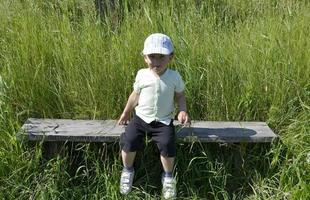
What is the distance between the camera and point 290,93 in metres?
3.36

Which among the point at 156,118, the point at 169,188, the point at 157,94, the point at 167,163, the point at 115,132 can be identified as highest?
the point at 157,94

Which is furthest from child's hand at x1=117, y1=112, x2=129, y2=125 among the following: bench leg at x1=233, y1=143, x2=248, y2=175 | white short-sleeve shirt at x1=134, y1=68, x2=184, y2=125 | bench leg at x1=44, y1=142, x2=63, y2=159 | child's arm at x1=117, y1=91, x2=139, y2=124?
bench leg at x1=233, y1=143, x2=248, y2=175

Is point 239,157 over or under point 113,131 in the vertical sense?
under

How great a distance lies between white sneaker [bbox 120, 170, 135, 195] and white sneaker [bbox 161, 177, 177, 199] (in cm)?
21

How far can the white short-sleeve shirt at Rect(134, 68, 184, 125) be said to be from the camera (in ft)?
9.10

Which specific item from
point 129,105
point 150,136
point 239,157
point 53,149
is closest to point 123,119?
point 129,105

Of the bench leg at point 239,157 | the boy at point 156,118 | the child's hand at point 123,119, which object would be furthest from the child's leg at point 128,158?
the bench leg at point 239,157

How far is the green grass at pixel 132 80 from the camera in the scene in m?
2.88

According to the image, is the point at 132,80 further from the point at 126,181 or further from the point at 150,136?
the point at 126,181

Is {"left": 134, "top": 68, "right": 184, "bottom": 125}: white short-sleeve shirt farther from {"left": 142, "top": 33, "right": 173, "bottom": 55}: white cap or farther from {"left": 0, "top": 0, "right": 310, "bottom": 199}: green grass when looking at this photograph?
{"left": 0, "top": 0, "right": 310, "bottom": 199}: green grass

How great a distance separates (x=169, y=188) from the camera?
279 centimetres

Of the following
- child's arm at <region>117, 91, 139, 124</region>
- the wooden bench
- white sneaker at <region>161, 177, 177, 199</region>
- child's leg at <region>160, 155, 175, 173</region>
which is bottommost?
white sneaker at <region>161, 177, 177, 199</region>

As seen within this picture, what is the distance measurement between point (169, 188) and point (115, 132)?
50 centimetres

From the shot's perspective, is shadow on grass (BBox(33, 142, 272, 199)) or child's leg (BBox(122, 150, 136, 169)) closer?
child's leg (BBox(122, 150, 136, 169))
